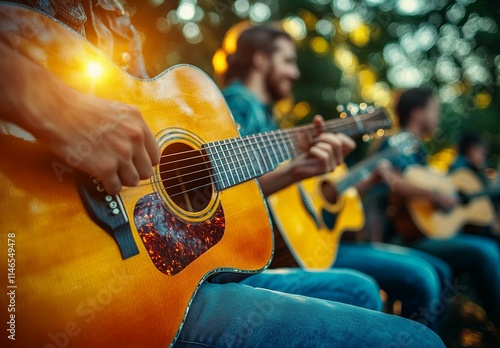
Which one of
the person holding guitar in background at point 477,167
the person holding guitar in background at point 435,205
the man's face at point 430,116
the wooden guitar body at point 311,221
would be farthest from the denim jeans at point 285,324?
the person holding guitar in background at point 477,167

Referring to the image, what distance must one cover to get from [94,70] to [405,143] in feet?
10.3

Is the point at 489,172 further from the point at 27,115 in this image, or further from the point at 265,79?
the point at 27,115

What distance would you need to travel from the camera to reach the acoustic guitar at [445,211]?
3.35m

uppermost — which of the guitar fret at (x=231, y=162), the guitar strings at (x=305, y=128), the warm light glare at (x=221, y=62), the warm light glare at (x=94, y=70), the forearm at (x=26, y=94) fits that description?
the warm light glare at (x=221, y=62)

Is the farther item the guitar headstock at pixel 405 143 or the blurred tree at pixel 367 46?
the blurred tree at pixel 367 46

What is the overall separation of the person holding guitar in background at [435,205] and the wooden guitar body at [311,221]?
713 mm

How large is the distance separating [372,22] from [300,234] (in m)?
8.21

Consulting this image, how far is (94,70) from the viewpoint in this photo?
2.77 feet

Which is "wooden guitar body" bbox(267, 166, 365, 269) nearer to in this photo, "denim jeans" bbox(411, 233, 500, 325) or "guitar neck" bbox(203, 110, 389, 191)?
"guitar neck" bbox(203, 110, 389, 191)

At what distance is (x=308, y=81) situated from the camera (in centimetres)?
697

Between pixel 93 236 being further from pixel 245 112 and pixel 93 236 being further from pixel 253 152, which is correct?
pixel 245 112

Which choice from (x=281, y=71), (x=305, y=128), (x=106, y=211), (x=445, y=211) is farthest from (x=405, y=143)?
(x=106, y=211)

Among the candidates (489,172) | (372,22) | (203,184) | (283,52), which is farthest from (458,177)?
(372,22)

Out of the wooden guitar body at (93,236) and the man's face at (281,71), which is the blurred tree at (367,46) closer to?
the man's face at (281,71)
